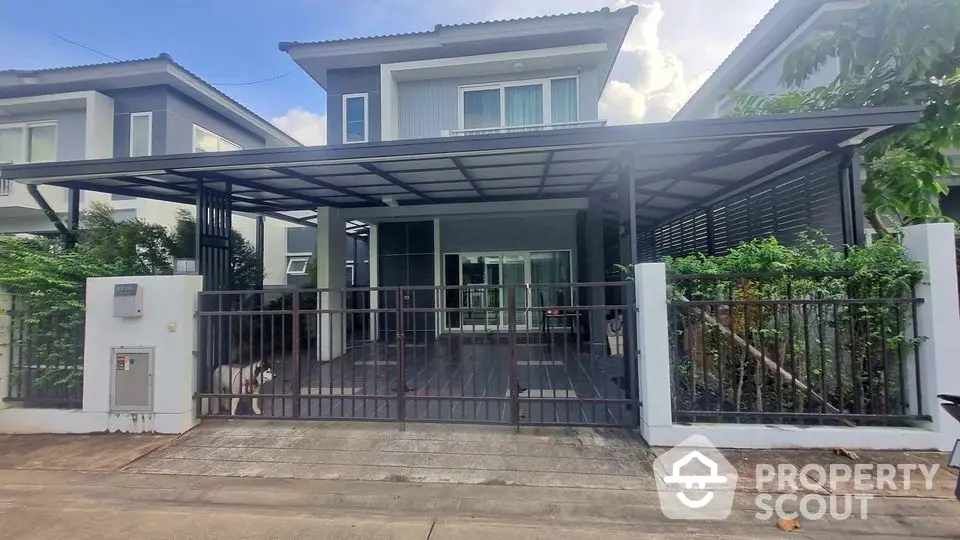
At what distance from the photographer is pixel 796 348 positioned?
4109 mm

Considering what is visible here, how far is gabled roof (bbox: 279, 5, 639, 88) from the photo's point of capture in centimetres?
908

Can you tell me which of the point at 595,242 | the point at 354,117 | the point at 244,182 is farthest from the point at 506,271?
the point at 244,182

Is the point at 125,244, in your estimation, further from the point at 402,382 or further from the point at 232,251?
the point at 402,382

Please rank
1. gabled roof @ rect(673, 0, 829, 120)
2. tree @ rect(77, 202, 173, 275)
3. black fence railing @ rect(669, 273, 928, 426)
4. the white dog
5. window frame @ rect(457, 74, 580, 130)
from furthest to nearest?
window frame @ rect(457, 74, 580, 130)
gabled roof @ rect(673, 0, 829, 120)
tree @ rect(77, 202, 173, 275)
the white dog
black fence railing @ rect(669, 273, 928, 426)

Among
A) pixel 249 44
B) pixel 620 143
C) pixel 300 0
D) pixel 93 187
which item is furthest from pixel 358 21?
pixel 620 143

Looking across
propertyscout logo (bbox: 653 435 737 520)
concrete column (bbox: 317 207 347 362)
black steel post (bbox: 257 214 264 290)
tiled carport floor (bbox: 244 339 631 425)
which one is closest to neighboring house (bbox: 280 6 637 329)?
concrete column (bbox: 317 207 347 362)

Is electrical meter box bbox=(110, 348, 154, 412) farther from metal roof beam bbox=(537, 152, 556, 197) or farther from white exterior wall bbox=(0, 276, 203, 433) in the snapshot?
metal roof beam bbox=(537, 152, 556, 197)

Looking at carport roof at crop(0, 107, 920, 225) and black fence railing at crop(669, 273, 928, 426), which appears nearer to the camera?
black fence railing at crop(669, 273, 928, 426)

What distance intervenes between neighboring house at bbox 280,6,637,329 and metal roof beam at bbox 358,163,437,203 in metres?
0.38

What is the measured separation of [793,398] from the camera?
4051 millimetres

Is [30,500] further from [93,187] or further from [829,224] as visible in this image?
[829,224]

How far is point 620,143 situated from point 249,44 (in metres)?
13.6

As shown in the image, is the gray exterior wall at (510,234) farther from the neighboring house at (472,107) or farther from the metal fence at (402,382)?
the metal fence at (402,382)

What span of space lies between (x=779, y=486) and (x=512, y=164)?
438cm
